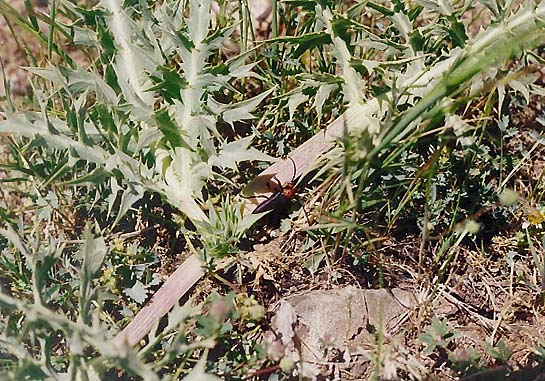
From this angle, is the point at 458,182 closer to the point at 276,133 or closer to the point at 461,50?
the point at 461,50

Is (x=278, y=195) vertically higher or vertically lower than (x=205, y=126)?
lower

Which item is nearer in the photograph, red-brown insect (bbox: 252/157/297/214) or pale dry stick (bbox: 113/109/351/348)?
pale dry stick (bbox: 113/109/351/348)

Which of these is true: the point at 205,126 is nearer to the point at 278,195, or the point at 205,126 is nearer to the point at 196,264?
the point at 278,195

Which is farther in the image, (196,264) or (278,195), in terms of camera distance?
(278,195)

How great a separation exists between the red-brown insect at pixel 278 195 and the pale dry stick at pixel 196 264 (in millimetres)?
12

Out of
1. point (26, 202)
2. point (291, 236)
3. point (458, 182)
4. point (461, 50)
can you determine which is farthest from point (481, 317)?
point (26, 202)

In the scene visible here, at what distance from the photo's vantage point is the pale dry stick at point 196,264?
2.01 metres

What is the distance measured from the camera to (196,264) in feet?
7.01

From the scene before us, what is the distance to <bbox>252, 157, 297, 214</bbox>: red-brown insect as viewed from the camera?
2.27 metres

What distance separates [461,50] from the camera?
7.38 ft

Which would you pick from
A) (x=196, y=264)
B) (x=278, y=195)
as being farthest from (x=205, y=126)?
(x=196, y=264)

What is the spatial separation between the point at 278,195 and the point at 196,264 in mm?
363

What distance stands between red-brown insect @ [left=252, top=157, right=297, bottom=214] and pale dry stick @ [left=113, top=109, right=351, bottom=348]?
0.01m

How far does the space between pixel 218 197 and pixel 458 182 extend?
2.64 feet
